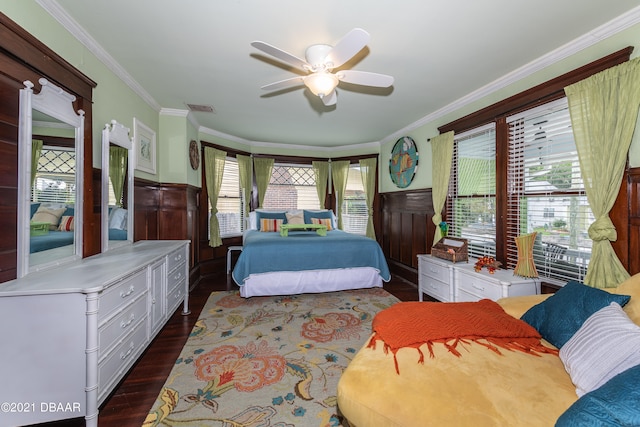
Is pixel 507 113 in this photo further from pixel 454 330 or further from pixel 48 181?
pixel 48 181

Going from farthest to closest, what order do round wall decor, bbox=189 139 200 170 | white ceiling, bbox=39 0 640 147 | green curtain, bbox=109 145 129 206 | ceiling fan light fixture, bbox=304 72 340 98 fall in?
1. round wall decor, bbox=189 139 200 170
2. green curtain, bbox=109 145 129 206
3. ceiling fan light fixture, bbox=304 72 340 98
4. white ceiling, bbox=39 0 640 147

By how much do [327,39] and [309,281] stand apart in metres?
2.88

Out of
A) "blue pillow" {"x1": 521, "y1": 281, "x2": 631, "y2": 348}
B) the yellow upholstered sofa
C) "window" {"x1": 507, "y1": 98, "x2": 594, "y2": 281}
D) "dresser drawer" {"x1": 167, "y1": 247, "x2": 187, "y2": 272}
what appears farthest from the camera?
"dresser drawer" {"x1": 167, "y1": 247, "x2": 187, "y2": 272}

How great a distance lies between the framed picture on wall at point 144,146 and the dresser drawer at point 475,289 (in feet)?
12.7

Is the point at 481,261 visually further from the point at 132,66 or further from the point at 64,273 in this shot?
the point at 132,66

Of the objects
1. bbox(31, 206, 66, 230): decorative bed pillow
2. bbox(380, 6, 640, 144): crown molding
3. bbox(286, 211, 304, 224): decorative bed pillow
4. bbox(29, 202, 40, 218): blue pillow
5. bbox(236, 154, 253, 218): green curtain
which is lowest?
bbox(286, 211, 304, 224): decorative bed pillow

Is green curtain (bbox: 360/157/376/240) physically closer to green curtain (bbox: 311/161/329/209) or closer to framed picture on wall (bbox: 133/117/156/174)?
green curtain (bbox: 311/161/329/209)

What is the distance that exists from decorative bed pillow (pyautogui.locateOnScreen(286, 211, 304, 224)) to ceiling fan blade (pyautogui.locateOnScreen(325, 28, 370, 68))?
3313mm

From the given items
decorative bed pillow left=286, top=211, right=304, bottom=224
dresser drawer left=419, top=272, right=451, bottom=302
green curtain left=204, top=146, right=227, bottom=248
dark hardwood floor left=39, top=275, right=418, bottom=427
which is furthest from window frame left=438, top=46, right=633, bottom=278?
green curtain left=204, top=146, right=227, bottom=248

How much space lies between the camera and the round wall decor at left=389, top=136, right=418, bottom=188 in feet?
14.6

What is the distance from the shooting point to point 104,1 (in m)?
1.79

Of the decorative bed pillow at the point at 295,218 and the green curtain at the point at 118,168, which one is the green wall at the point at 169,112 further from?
the decorative bed pillow at the point at 295,218

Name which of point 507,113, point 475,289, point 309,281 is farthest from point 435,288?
point 507,113

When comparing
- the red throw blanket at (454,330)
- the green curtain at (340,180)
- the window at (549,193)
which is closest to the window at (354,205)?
the green curtain at (340,180)
